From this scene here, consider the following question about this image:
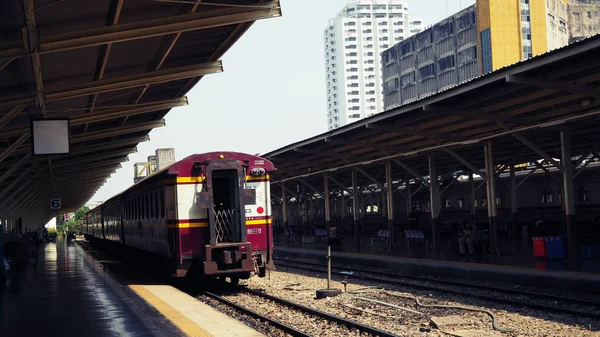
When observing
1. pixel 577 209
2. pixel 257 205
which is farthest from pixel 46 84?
pixel 577 209

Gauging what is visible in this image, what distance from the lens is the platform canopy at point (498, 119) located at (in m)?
14.7

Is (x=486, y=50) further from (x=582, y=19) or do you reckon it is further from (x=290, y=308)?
(x=290, y=308)

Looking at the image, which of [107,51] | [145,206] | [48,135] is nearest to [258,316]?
[107,51]

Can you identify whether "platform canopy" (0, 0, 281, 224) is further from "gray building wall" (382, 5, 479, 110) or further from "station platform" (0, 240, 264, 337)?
"gray building wall" (382, 5, 479, 110)

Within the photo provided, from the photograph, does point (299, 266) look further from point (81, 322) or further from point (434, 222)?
point (81, 322)

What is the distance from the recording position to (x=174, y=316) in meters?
11.1

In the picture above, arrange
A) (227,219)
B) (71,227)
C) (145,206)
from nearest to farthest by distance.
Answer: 1. (227,219)
2. (145,206)
3. (71,227)

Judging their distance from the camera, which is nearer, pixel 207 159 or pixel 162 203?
pixel 207 159

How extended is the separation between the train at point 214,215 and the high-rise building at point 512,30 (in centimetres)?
8097

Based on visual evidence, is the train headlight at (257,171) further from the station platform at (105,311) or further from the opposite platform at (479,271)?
the opposite platform at (479,271)

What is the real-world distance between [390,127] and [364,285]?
16.7 ft

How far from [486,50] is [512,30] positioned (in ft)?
13.7

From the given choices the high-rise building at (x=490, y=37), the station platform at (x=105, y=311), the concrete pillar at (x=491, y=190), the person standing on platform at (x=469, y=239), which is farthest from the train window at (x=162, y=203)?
the high-rise building at (x=490, y=37)

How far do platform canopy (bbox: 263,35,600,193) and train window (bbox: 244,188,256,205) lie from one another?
4.88 metres
